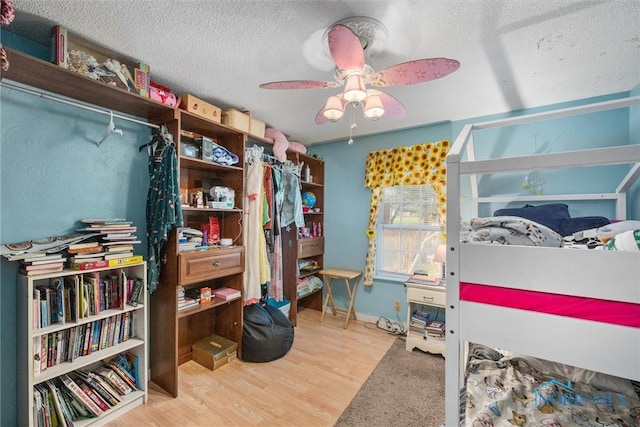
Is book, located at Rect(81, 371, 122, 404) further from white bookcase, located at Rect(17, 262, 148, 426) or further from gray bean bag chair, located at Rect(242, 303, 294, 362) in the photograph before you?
gray bean bag chair, located at Rect(242, 303, 294, 362)

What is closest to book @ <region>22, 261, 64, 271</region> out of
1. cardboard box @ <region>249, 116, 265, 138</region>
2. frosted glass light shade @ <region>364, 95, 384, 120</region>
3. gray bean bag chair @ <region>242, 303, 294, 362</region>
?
gray bean bag chair @ <region>242, 303, 294, 362</region>

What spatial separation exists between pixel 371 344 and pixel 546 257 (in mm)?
2336

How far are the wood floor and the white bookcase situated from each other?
0.13 metres

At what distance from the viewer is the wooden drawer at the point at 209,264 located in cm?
199

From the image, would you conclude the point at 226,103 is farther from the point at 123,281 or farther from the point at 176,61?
the point at 123,281

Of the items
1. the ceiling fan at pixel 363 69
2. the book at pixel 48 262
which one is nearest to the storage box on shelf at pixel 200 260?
the book at pixel 48 262

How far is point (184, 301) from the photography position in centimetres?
210

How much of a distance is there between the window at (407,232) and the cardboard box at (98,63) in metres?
2.66

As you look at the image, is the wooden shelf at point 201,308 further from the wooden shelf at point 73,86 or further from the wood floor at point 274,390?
the wooden shelf at point 73,86

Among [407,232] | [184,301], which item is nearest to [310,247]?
[407,232]

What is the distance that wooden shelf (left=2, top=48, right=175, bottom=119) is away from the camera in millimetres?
1366

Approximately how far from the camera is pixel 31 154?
157 cm

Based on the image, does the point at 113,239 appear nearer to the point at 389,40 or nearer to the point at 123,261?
the point at 123,261

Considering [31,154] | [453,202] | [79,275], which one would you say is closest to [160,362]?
[79,275]
